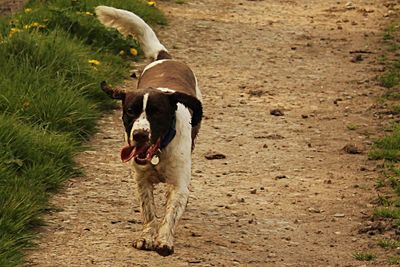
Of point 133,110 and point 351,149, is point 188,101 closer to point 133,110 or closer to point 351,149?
point 133,110

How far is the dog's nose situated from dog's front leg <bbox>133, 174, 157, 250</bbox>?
0.54 metres

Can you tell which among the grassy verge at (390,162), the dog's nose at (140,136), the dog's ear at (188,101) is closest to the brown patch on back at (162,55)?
the dog's ear at (188,101)

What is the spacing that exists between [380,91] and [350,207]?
3.49 m

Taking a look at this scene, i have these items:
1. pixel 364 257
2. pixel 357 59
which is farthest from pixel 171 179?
pixel 357 59

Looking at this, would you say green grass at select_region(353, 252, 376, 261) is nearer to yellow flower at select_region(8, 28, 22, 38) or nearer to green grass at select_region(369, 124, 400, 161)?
green grass at select_region(369, 124, 400, 161)

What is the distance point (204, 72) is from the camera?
1130cm

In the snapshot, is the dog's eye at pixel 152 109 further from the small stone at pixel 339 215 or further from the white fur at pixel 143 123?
the small stone at pixel 339 215

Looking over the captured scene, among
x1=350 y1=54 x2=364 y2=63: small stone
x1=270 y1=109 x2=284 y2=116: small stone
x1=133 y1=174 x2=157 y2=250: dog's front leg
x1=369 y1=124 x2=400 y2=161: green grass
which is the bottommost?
x1=350 y1=54 x2=364 y2=63: small stone

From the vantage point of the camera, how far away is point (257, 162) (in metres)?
8.52

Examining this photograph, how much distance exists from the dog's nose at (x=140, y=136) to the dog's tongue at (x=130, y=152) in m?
0.09

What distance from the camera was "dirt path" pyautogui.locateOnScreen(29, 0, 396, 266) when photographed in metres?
6.50

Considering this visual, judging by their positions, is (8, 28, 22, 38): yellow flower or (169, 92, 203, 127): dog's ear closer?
(169, 92, 203, 127): dog's ear

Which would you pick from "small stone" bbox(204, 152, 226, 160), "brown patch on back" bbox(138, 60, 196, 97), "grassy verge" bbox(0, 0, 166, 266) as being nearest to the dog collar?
"brown patch on back" bbox(138, 60, 196, 97)

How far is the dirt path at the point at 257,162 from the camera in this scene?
6.50 m
